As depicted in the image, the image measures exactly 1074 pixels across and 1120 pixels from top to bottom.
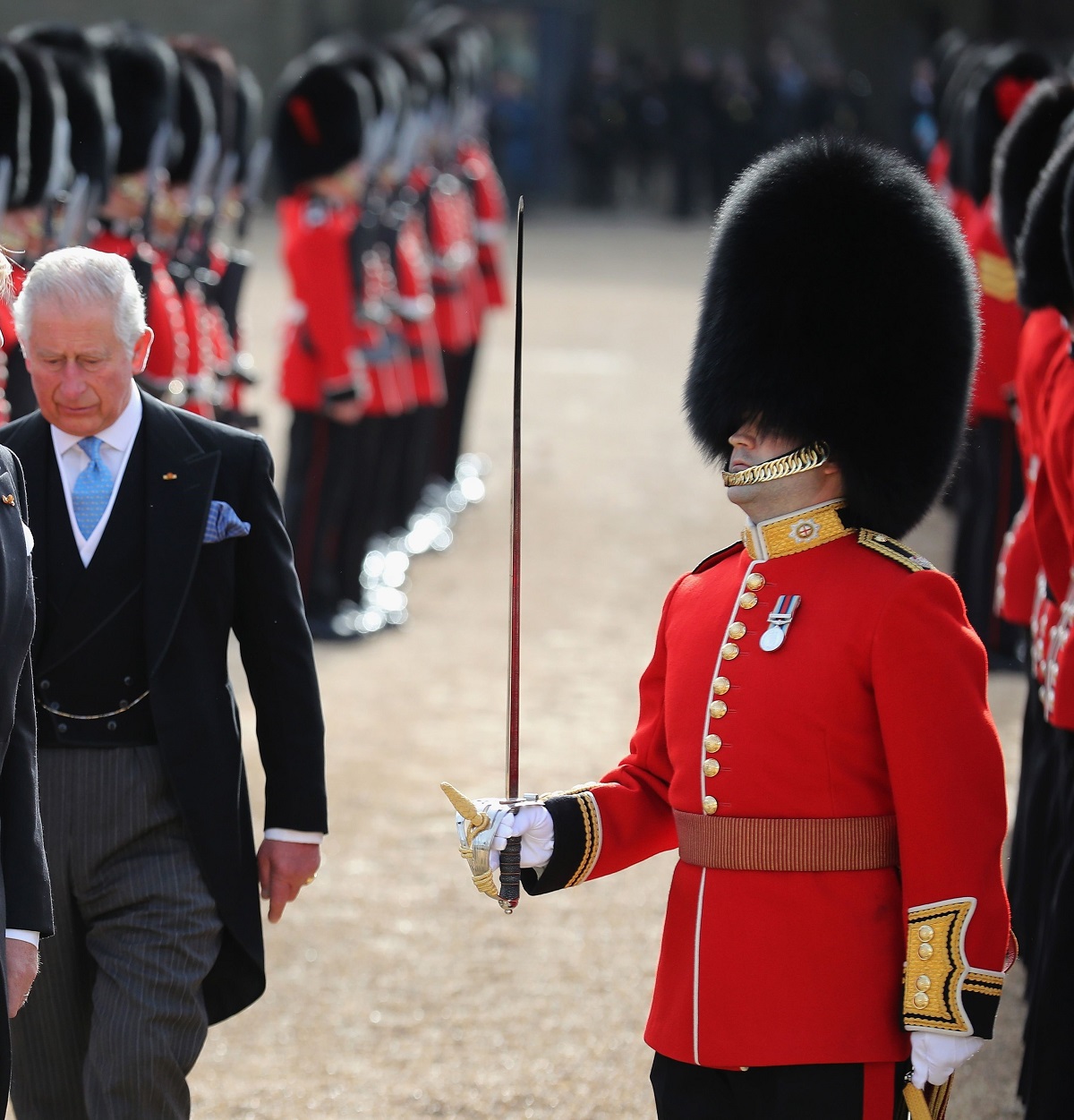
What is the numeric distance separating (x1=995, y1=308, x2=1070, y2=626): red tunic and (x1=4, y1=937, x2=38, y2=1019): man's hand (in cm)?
213

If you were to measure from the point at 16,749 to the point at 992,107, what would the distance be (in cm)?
568

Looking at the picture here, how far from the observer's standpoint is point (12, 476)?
2.36 meters

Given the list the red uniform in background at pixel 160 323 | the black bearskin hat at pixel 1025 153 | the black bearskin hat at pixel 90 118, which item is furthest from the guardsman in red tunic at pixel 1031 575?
the black bearskin hat at pixel 90 118

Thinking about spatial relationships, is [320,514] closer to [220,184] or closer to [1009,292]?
[220,184]

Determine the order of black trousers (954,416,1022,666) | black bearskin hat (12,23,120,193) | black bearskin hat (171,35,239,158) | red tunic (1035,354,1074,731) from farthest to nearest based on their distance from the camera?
black bearskin hat (171,35,239,158) < black trousers (954,416,1022,666) < black bearskin hat (12,23,120,193) < red tunic (1035,354,1074,731)

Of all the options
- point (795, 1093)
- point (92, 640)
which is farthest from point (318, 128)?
point (795, 1093)

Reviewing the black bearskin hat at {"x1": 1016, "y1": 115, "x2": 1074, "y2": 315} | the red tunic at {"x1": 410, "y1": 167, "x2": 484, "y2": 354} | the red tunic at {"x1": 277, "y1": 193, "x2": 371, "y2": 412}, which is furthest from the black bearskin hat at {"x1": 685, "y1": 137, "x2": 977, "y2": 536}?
the red tunic at {"x1": 410, "y1": 167, "x2": 484, "y2": 354}

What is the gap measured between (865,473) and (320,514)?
4.90m

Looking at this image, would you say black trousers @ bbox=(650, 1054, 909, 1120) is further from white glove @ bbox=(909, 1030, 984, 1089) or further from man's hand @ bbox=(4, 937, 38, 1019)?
man's hand @ bbox=(4, 937, 38, 1019)

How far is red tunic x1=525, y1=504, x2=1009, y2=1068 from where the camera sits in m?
2.29

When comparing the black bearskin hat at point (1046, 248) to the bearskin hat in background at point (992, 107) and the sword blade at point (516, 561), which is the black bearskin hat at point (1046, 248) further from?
the bearskin hat in background at point (992, 107)

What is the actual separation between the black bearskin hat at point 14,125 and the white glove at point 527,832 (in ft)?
10.5

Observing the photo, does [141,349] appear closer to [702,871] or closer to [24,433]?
[24,433]

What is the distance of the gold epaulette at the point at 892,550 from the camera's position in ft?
7.86
